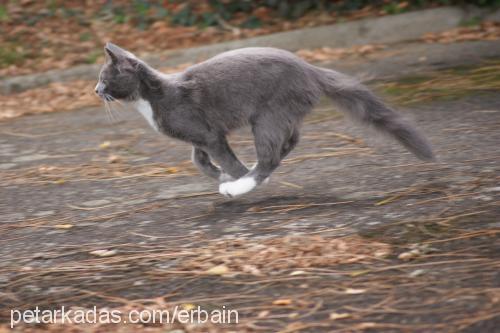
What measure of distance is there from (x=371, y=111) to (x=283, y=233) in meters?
0.95

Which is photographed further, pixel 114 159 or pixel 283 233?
pixel 114 159

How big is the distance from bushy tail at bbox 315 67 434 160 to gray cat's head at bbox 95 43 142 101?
104 cm

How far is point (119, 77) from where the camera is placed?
4.81 meters

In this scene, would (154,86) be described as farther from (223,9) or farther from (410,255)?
(223,9)

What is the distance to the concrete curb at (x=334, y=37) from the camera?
8.91 m

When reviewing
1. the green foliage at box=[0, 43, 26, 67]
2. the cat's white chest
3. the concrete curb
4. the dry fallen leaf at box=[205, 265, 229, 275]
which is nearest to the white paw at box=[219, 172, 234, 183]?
the cat's white chest

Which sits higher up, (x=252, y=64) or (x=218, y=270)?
(x=252, y=64)

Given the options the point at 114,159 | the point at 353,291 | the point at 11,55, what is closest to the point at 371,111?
the point at 353,291

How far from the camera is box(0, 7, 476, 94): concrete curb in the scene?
8914 mm

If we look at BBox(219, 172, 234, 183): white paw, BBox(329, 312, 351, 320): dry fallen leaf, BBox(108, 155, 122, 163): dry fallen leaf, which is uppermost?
BBox(219, 172, 234, 183): white paw

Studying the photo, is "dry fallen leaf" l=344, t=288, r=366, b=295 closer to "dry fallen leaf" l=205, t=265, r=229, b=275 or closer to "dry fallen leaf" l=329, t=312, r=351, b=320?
"dry fallen leaf" l=329, t=312, r=351, b=320

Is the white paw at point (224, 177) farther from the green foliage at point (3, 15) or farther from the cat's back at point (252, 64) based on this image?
the green foliage at point (3, 15)

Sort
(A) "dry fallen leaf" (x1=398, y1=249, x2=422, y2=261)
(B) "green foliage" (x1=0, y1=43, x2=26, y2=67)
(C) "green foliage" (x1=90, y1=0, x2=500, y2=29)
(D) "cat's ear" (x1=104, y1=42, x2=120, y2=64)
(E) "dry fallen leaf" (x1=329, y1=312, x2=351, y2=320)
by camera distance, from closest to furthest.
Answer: (E) "dry fallen leaf" (x1=329, y1=312, x2=351, y2=320) → (A) "dry fallen leaf" (x1=398, y1=249, x2=422, y2=261) → (D) "cat's ear" (x1=104, y1=42, x2=120, y2=64) → (B) "green foliage" (x1=0, y1=43, x2=26, y2=67) → (C) "green foliage" (x1=90, y1=0, x2=500, y2=29)

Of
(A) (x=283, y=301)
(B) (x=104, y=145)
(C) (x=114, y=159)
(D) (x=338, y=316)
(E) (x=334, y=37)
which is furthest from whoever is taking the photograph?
(E) (x=334, y=37)
